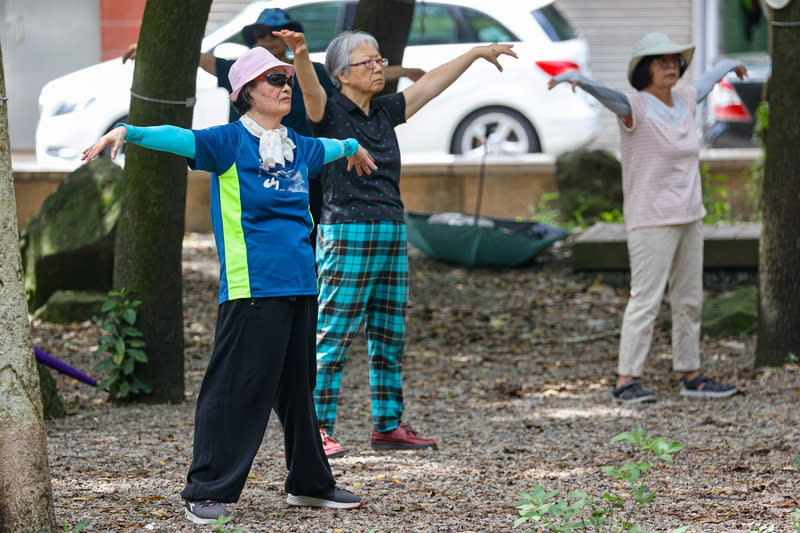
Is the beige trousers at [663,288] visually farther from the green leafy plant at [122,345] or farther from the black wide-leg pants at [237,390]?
the black wide-leg pants at [237,390]

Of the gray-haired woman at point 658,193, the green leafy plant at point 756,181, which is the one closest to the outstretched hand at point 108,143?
the gray-haired woman at point 658,193

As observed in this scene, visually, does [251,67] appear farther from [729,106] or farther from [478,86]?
[729,106]

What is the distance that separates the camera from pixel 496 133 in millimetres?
11992

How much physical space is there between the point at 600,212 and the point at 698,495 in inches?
261

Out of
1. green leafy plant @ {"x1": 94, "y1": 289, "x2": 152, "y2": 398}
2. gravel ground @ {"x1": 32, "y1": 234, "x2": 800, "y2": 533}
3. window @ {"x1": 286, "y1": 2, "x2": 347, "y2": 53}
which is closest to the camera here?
gravel ground @ {"x1": 32, "y1": 234, "x2": 800, "y2": 533}

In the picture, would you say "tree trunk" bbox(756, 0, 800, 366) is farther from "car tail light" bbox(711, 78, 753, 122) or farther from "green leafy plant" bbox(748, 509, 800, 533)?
"car tail light" bbox(711, 78, 753, 122)

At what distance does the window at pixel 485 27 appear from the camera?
12.1 m

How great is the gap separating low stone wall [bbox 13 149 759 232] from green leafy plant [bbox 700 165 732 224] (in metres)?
0.13

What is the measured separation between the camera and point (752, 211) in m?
10.8

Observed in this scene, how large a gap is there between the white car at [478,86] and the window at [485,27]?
0.03ft

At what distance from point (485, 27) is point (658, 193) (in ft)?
21.6

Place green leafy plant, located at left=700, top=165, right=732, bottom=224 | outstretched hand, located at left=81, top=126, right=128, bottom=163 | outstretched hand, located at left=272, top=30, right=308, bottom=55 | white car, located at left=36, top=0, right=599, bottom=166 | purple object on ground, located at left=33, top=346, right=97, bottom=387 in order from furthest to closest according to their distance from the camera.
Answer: white car, located at left=36, top=0, right=599, bottom=166, green leafy plant, located at left=700, top=165, right=732, bottom=224, purple object on ground, located at left=33, top=346, right=97, bottom=387, outstretched hand, located at left=272, top=30, right=308, bottom=55, outstretched hand, located at left=81, top=126, right=128, bottom=163

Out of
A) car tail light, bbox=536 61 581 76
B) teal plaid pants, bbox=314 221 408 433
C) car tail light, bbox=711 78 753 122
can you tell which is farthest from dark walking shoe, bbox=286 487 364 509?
car tail light, bbox=711 78 753 122

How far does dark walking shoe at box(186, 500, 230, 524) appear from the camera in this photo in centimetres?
376
